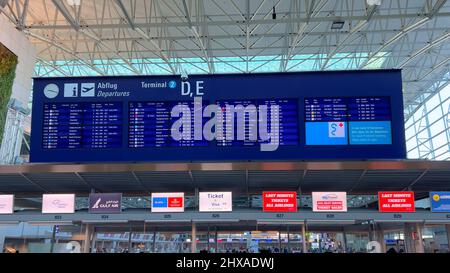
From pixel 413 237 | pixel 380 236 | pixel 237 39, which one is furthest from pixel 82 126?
pixel 237 39

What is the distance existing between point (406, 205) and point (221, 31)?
25.7m

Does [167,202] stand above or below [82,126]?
below

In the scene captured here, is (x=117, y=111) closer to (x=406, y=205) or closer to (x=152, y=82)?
(x=152, y=82)

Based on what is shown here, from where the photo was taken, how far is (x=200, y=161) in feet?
43.3

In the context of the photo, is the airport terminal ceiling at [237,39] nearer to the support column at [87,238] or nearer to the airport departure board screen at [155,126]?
the airport departure board screen at [155,126]

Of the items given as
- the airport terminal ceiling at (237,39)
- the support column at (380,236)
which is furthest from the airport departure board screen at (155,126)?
the airport terminal ceiling at (237,39)

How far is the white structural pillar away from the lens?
558 inches

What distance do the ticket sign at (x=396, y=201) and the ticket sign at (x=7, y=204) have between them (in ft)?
37.1

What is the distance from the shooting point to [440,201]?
13.4 metres

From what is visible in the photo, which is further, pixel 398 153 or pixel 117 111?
pixel 117 111

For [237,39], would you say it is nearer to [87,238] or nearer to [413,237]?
[413,237]

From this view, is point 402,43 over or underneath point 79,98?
over

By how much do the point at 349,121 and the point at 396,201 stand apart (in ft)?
9.35

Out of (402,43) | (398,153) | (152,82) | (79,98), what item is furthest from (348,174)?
(402,43)
